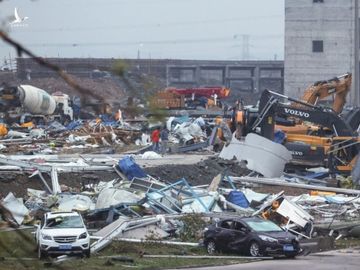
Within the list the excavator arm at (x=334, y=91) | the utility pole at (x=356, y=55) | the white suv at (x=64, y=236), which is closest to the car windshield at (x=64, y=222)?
the white suv at (x=64, y=236)

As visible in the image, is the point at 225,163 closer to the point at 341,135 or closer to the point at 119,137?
the point at 341,135

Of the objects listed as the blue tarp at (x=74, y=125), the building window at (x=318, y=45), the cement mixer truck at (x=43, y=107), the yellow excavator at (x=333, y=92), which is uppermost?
the building window at (x=318, y=45)

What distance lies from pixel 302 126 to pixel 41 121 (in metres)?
29.3

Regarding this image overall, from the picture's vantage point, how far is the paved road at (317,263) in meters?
21.5

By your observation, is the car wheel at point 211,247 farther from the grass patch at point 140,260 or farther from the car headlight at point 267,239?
the car headlight at point 267,239

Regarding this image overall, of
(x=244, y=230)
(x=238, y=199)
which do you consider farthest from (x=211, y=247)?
(x=238, y=199)

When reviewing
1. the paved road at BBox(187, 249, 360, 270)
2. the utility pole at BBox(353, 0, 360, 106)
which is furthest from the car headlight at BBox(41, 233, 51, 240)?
the utility pole at BBox(353, 0, 360, 106)

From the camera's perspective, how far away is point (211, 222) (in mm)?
26984

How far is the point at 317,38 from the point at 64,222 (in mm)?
72355

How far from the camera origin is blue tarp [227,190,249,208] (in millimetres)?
30859

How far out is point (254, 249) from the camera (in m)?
23.8

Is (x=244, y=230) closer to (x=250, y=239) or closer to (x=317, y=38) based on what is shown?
(x=250, y=239)

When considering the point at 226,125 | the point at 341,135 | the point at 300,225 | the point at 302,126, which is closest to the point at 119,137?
the point at 226,125

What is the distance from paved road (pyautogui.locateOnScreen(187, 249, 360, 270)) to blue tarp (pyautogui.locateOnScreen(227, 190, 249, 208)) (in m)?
5.92
